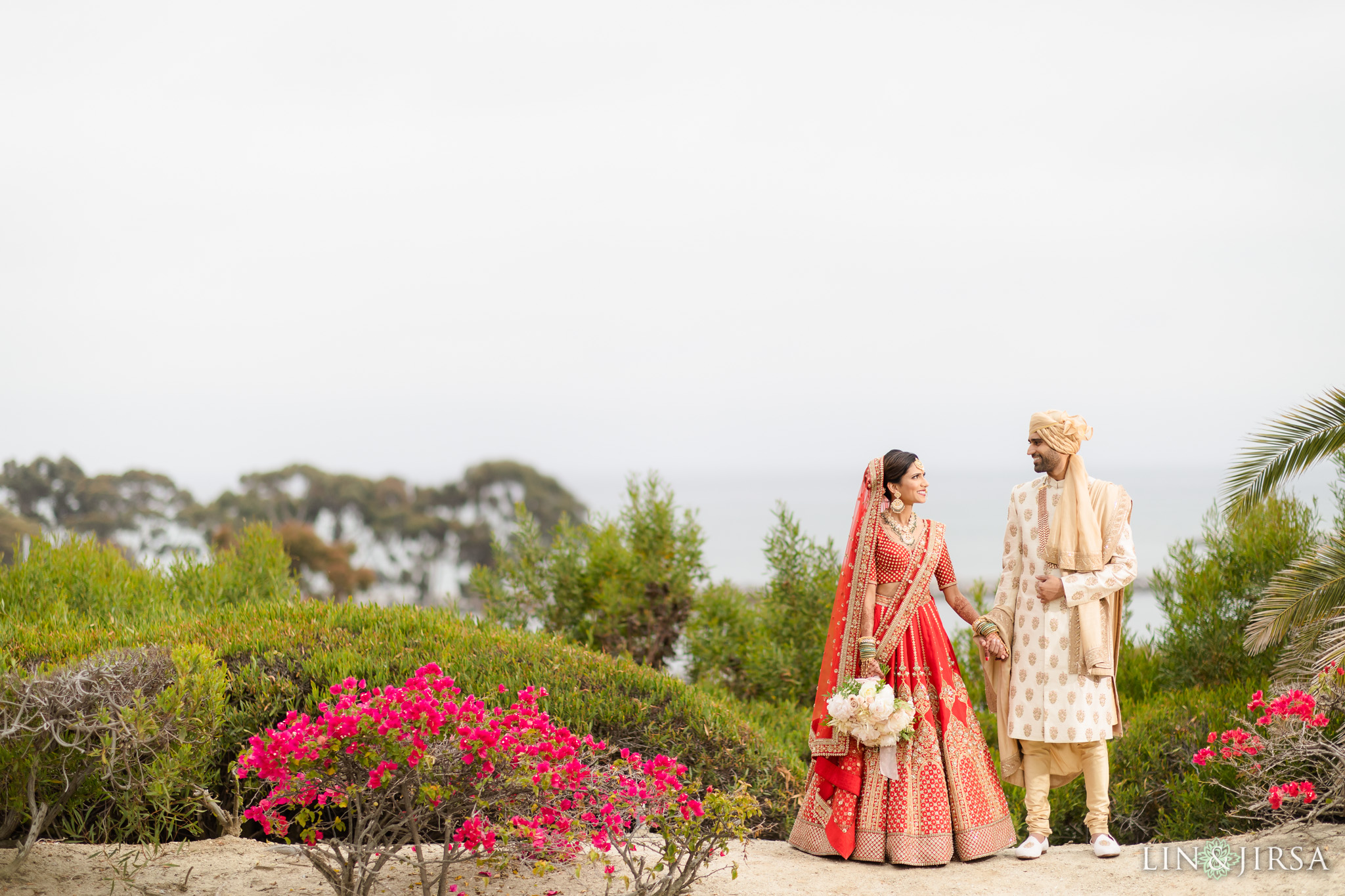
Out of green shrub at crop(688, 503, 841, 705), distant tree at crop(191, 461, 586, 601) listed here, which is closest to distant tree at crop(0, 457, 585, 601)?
distant tree at crop(191, 461, 586, 601)

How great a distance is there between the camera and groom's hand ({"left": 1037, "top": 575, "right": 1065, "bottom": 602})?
492 cm

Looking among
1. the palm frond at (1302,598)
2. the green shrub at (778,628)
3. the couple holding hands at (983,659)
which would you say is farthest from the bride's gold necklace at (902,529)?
the green shrub at (778,628)

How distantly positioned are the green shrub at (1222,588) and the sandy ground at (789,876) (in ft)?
13.7

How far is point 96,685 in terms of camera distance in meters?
4.23

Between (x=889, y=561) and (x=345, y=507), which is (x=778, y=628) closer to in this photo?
(x=889, y=561)

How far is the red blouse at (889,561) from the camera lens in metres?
5.03

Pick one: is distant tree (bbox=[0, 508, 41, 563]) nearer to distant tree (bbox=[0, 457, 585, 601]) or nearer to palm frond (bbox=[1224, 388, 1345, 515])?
distant tree (bbox=[0, 457, 585, 601])

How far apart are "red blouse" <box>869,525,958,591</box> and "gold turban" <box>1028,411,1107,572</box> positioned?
532 millimetres

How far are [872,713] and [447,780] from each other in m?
1.93

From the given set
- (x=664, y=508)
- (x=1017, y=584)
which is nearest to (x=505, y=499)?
(x=664, y=508)

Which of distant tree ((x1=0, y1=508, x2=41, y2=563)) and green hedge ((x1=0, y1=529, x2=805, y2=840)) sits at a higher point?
distant tree ((x1=0, y1=508, x2=41, y2=563))

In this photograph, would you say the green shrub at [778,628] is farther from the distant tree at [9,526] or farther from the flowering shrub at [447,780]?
the distant tree at [9,526]

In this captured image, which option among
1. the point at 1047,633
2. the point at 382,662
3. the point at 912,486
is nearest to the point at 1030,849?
the point at 1047,633

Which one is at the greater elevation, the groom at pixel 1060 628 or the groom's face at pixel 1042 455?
the groom's face at pixel 1042 455
